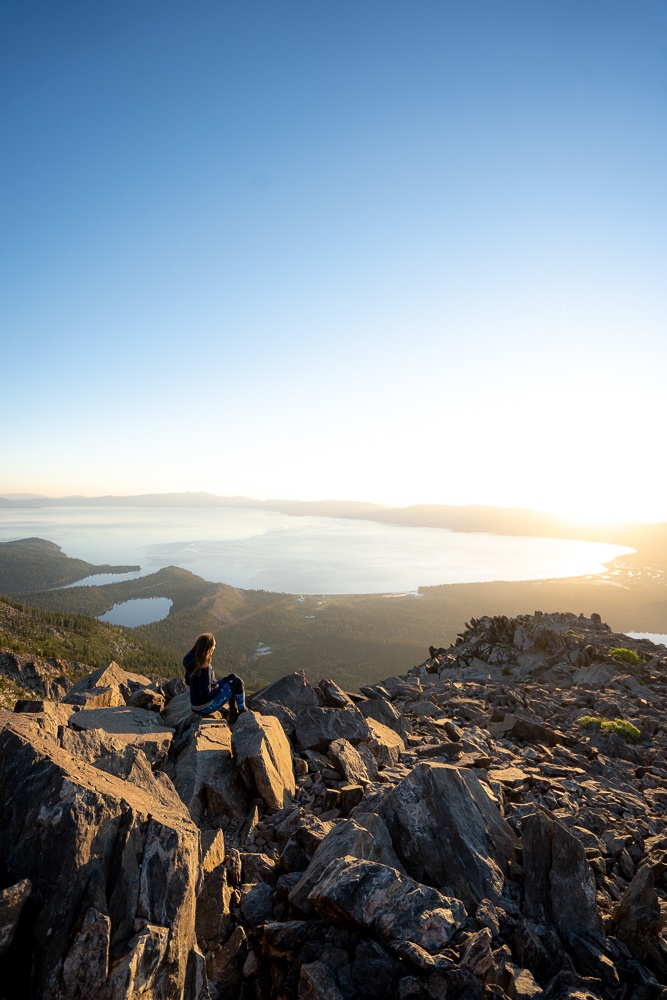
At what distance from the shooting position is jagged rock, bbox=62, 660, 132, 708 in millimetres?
13023

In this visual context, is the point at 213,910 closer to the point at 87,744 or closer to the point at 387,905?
the point at 387,905

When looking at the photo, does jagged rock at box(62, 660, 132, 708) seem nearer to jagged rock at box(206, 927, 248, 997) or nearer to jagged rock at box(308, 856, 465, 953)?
jagged rock at box(206, 927, 248, 997)

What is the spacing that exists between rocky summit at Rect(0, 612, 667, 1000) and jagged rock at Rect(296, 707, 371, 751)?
6cm

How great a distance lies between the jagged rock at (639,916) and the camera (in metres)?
6.81

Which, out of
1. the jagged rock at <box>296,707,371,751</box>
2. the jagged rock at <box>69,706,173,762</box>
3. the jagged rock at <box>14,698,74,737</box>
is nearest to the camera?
the jagged rock at <box>14,698,74,737</box>

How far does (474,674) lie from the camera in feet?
91.0

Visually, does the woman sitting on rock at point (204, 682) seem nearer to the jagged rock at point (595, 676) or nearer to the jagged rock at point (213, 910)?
the jagged rock at point (213, 910)

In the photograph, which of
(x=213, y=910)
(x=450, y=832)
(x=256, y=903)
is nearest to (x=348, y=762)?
(x=450, y=832)

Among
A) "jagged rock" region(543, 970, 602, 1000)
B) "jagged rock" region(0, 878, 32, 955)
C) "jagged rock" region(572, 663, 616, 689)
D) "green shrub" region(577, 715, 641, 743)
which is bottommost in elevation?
"jagged rock" region(572, 663, 616, 689)

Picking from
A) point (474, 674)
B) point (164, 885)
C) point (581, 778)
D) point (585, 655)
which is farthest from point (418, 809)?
point (585, 655)

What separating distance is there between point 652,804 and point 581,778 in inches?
66.6

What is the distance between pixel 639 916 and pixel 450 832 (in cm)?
284

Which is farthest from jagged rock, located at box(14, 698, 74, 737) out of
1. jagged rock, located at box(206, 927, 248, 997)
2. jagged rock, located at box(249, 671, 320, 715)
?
jagged rock, located at box(249, 671, 320, 715)

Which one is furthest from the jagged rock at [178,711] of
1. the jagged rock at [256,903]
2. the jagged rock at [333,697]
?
the jagged rock at [256,903]
